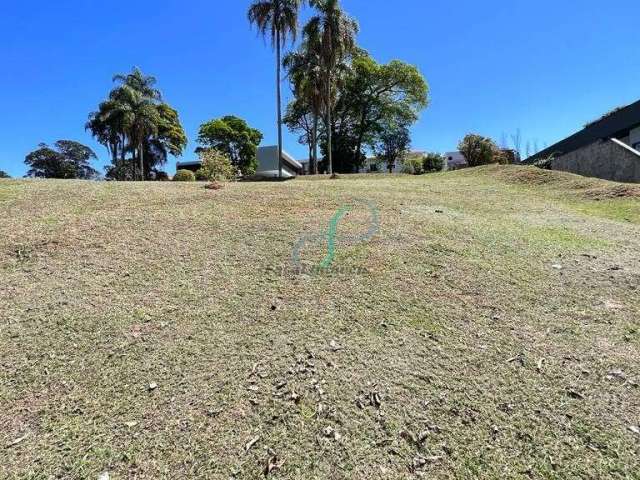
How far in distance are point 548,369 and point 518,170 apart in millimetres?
12131

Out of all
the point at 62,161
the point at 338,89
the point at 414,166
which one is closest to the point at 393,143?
the point at 414,166

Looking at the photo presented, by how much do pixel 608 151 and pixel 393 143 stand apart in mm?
25075

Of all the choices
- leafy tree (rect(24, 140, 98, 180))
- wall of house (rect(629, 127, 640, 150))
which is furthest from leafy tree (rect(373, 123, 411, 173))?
leafy tree (rect(24, 140, 98, 180))

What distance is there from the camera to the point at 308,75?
73.2 feet

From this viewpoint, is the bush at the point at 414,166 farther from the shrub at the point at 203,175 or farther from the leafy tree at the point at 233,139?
the shrub at the point at 203,175

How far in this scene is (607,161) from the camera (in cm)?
1196

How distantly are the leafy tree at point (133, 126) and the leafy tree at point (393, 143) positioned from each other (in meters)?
19.1

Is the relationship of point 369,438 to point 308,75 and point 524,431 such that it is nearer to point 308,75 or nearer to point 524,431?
point 524,431

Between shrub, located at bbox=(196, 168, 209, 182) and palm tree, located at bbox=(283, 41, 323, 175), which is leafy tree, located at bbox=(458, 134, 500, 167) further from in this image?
shrub, located at bbox=(196, 168, 209, 182)

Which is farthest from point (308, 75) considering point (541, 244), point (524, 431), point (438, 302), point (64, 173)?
point (64, 173)

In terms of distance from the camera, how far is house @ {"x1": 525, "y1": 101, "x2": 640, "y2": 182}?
1117 cm

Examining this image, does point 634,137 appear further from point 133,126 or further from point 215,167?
point 133,126

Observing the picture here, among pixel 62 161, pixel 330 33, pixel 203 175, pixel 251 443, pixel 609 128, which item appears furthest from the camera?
pixel 62 161

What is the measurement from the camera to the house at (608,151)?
11.2 metres
